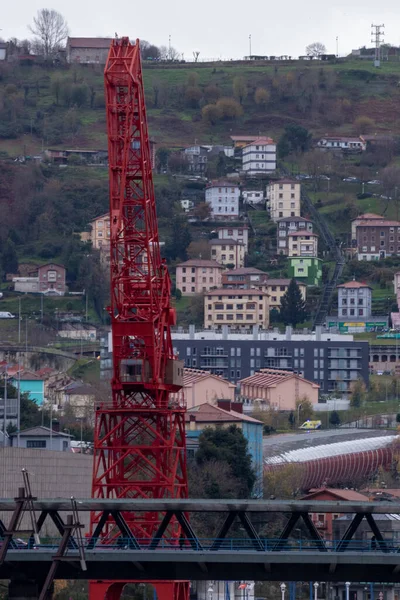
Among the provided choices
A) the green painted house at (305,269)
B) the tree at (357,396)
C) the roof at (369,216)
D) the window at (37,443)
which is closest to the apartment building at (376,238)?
the roof at (369,216)

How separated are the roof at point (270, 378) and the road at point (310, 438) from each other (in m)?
12.6

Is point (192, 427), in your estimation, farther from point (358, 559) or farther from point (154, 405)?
point (358, 559)

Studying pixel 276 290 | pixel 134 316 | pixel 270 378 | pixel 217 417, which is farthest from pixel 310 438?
pixel 276 290

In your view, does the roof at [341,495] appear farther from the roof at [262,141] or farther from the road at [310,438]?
the roof at [262,141]

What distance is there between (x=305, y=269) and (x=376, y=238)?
21.6ft

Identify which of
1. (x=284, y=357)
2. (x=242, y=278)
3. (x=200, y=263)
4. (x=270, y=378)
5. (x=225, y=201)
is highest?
(x=225, y=201)

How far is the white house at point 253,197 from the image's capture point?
6535 inches

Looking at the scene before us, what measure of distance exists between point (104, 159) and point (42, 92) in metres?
22.1

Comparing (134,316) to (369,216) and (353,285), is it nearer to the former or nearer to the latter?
(353,285)

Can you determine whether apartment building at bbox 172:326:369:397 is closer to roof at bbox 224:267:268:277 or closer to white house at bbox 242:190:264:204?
roof at bbox 224:267:268:277

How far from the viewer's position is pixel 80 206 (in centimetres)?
16000

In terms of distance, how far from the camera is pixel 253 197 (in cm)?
16612

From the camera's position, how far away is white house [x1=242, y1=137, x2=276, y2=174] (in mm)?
170750

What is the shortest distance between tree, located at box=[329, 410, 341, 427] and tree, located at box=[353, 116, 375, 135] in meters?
79.3
